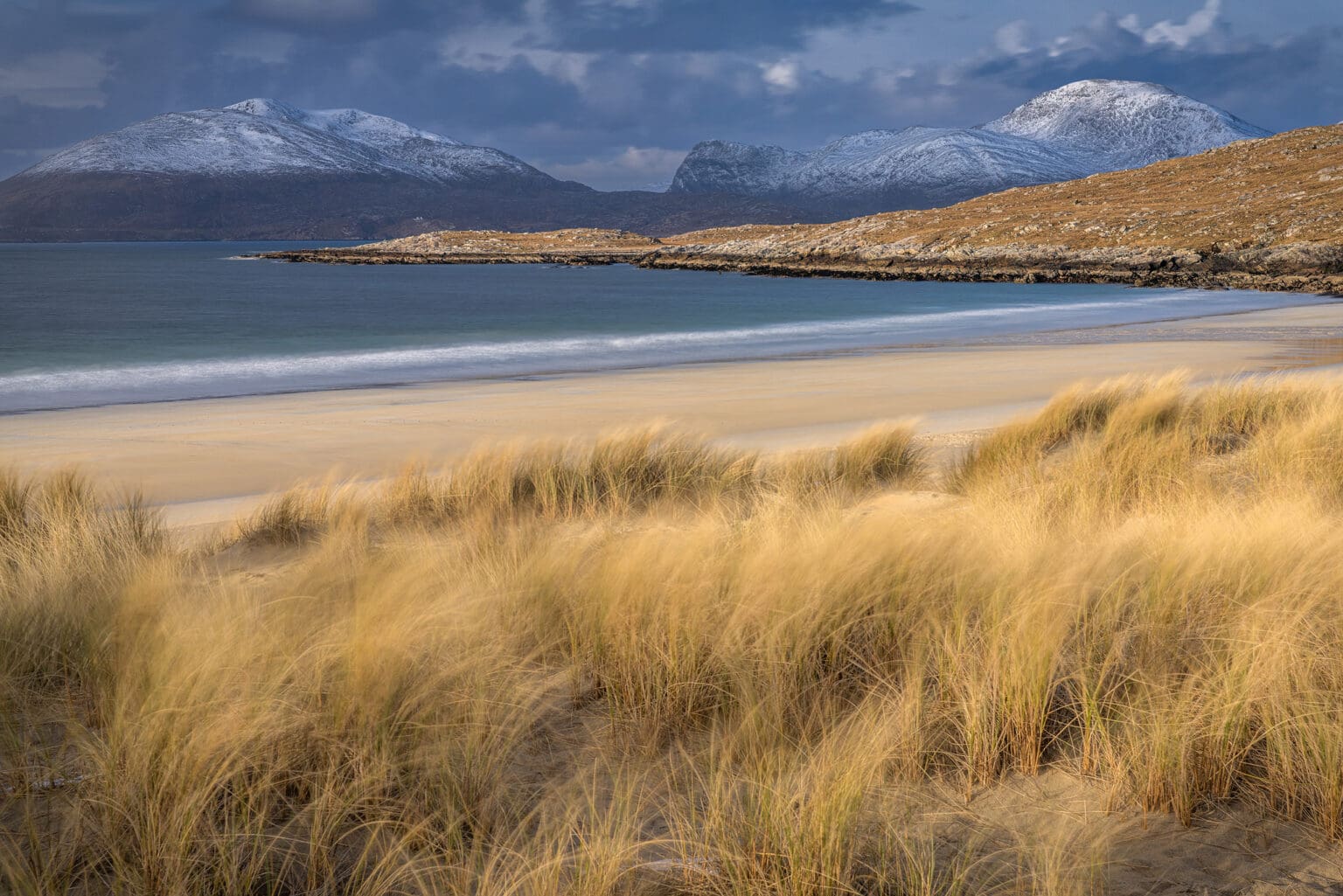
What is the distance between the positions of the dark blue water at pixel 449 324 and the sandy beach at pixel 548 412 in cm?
317

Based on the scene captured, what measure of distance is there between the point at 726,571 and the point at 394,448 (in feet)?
21.5

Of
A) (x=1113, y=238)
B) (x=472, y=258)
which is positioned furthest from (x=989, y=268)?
(x=472, y=258)

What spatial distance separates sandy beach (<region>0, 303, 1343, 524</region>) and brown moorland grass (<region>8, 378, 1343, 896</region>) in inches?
143

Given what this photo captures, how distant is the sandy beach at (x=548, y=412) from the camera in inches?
356

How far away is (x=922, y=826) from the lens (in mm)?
2707

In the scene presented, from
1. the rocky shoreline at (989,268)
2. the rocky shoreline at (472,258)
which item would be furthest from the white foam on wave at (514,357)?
the rocky shoreline at (472,258)

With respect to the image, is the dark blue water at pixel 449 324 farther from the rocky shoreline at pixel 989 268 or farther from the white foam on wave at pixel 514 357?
the rocky shoreline at pixel 989 268

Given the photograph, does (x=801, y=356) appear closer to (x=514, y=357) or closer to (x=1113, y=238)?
(x=514, y=357)

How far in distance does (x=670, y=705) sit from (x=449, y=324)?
29627 mm

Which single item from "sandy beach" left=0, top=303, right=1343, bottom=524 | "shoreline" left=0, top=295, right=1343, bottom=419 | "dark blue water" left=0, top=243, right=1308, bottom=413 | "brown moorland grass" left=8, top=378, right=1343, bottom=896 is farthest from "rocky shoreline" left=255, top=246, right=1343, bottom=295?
"brown moorland grass" left=8, top=378, right=1343, bottom=896

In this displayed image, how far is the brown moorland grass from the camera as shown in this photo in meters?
2.47

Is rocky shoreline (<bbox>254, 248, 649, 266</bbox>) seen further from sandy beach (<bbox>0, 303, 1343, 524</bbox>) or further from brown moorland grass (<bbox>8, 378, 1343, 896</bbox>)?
brown moorland grass (<bbox>8, 378, 1343, 896</bbox>)

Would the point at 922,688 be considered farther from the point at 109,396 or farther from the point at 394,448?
the point at 109,396

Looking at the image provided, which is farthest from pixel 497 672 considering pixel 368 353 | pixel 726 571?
pixel 368 353
